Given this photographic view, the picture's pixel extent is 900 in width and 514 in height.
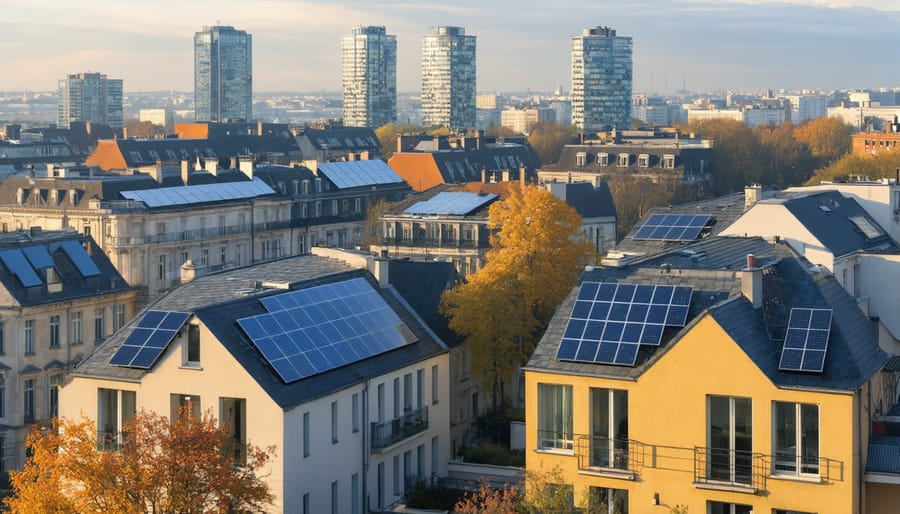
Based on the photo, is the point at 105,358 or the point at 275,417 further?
the point at 105,358

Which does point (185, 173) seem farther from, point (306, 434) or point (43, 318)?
point (306, 434)

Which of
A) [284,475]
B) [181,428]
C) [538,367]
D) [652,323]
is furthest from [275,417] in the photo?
[652,323]

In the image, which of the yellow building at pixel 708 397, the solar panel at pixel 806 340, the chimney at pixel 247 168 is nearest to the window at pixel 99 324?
the yellow building at pixel 708 397

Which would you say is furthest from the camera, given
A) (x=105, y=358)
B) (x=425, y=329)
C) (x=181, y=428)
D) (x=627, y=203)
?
(x=627, y=203)

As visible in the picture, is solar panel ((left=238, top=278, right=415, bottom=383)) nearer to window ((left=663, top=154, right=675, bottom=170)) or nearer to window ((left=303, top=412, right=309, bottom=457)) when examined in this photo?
window ((left=303, top=412, right=309, bottom=457))

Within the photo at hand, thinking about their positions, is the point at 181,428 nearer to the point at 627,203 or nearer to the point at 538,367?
the point at 538,367

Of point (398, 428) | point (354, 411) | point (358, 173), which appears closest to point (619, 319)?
point (354, 411)
